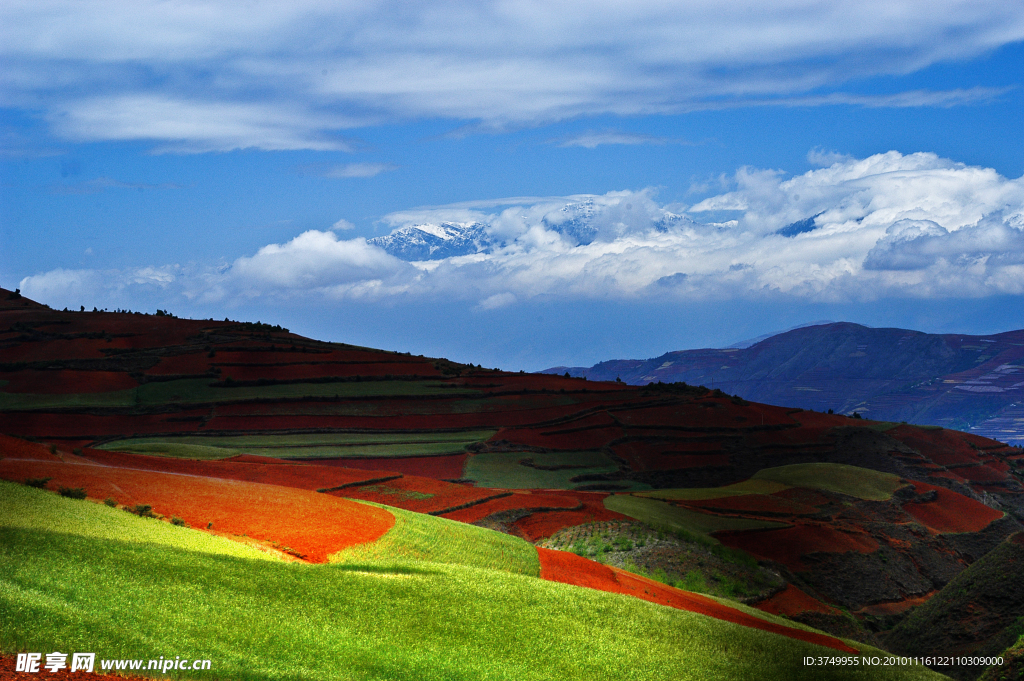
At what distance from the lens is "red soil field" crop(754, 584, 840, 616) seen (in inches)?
1380

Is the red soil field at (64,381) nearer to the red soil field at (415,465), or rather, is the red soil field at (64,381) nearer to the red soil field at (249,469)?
the red soil field at (415,465)

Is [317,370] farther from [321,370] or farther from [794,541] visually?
[794,541]

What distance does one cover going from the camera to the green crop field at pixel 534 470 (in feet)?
199

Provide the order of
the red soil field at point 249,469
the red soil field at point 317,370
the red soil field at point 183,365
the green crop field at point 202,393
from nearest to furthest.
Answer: the red soil field at point 249,469, the green crop field at point 202,393, the red soil field at point 183,365, the red soil field at point 317,370

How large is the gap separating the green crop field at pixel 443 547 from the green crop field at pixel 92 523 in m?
3.40

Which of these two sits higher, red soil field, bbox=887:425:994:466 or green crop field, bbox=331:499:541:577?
red soil field, bbox=887:425:994:466

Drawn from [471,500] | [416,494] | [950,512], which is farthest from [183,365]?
[950,512]

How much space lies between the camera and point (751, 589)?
3594 cm

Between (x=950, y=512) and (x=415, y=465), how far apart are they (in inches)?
1602

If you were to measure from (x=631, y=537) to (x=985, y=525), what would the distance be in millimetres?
38747

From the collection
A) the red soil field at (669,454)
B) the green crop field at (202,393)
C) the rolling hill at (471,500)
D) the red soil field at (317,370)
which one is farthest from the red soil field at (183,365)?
the red soil field at (669,454)

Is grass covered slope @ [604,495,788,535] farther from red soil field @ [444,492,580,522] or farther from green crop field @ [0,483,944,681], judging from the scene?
green crop field @ [0,483,944,681]

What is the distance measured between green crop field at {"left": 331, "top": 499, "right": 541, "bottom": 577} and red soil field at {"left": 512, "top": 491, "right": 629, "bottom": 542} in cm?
831

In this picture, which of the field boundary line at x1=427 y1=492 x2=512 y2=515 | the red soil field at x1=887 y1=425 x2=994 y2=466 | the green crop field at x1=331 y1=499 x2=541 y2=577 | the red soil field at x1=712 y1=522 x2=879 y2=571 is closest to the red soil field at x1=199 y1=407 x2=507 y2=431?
the field boundary line at x1=427 y1=492 x2=512 y2=515
